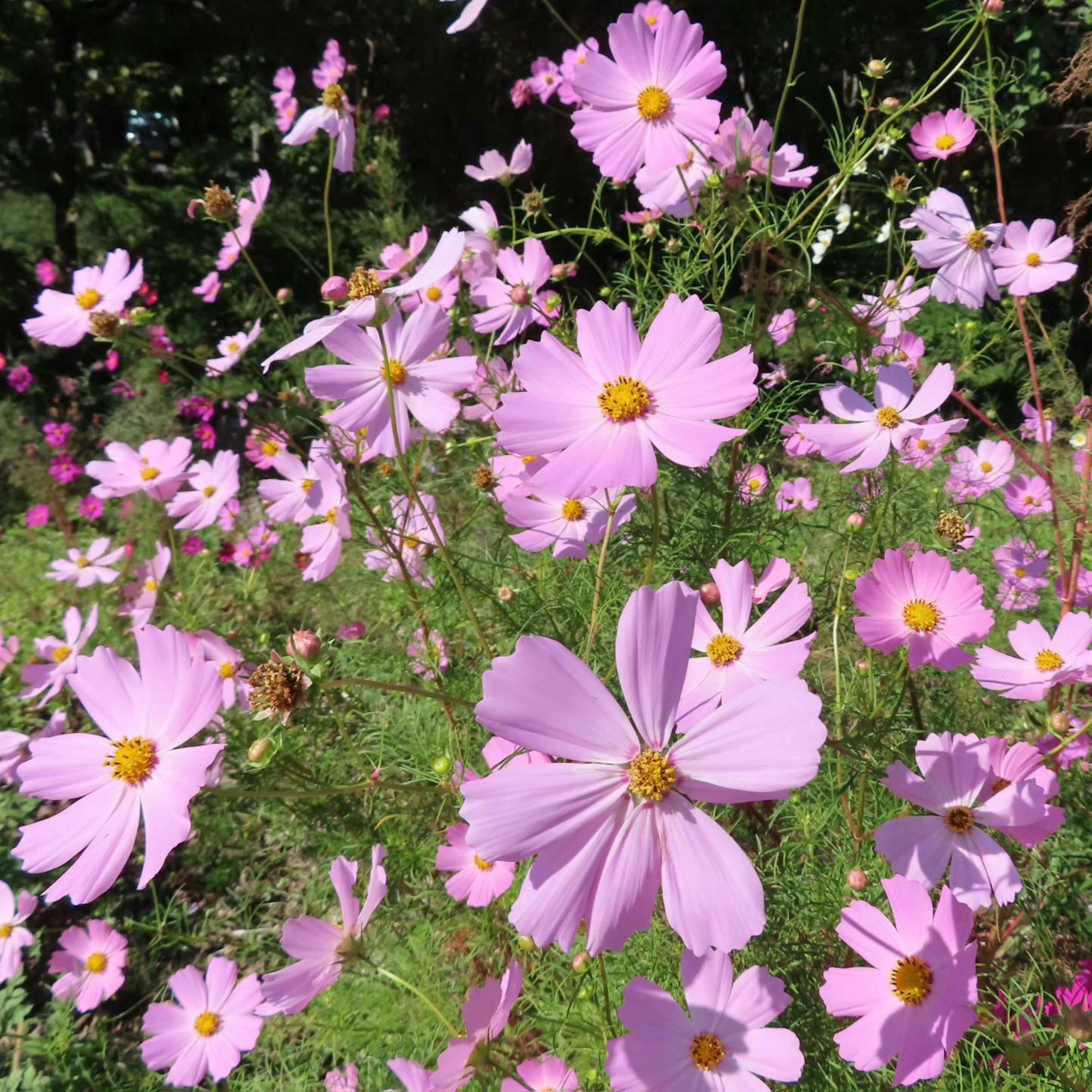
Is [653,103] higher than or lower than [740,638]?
higher

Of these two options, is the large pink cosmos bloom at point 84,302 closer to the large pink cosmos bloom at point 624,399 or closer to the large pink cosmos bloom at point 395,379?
the large pink cosmos bloom at point 395,379

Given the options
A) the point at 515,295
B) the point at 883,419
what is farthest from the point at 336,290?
the point at 883,419

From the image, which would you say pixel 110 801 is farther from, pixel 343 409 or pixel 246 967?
pixel 246 967

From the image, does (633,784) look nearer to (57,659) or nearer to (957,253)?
(957,253)

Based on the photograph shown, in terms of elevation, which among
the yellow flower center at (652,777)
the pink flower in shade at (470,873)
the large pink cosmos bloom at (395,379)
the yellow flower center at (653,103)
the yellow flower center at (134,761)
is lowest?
the yellow flower center at (652,777)

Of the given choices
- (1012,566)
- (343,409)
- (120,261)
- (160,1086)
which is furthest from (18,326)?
(1012,566)

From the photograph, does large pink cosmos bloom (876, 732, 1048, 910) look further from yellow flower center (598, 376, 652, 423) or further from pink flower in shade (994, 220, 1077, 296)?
pink flower in shade (994, 220, 1077, 296)

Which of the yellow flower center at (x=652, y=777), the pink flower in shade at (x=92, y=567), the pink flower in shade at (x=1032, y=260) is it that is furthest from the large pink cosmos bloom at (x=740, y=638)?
the pink flower in shade at (x=92, y=567)
